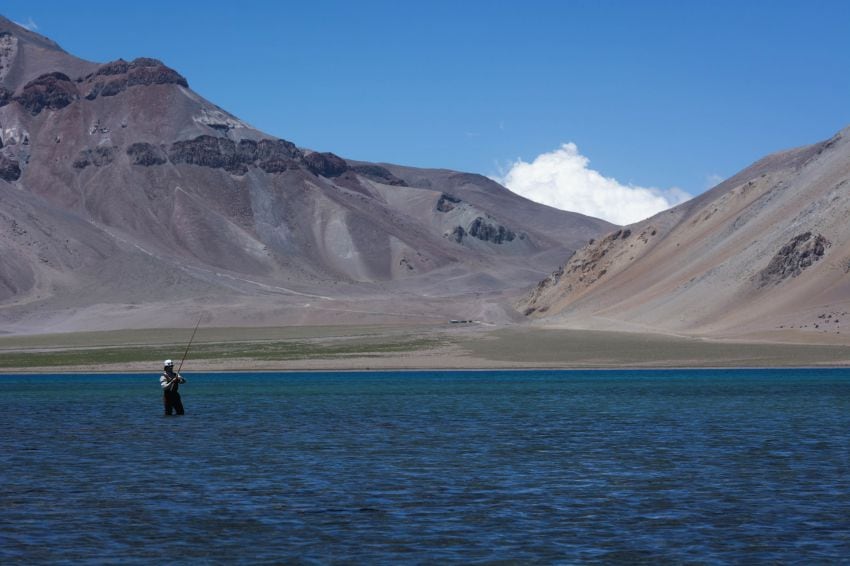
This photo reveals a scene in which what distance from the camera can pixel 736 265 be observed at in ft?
385

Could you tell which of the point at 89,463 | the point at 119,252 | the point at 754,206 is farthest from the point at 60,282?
the point at 89,463

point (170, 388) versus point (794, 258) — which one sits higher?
point (794, 258)

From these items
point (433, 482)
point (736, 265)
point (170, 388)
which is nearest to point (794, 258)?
point (736, 265)

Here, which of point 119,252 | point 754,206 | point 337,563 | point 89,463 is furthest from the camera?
point 119,252

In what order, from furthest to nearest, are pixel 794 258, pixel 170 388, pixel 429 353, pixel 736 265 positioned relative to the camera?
pixel 736 265
pixel 794 258
pixel 429 353
pixel 170 388

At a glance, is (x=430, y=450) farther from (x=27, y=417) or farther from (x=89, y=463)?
(x=27, y=417)

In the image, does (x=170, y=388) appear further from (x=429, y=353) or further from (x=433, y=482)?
(x=429, y=353)

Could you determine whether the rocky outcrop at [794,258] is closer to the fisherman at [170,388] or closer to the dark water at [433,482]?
the dark water at [433,482]

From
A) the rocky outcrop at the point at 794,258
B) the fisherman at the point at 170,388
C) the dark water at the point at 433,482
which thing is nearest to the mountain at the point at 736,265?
the rocky outcrop at the point at 794,258

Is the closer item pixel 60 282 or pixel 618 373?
pixel 618 373

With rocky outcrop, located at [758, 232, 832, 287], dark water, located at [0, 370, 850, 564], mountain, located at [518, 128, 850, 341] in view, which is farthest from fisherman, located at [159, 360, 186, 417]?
rocky outcrop, located at [758, 232, 832, 287]

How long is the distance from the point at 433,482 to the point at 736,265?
96795 millimetres

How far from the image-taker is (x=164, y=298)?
6668 inches

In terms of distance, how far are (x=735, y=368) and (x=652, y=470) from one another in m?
55.0
